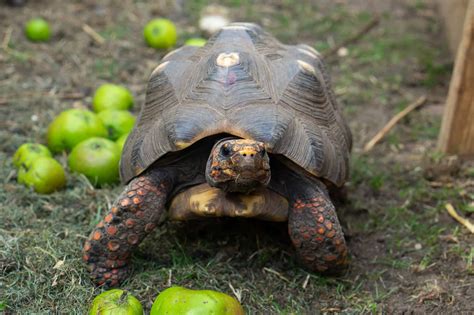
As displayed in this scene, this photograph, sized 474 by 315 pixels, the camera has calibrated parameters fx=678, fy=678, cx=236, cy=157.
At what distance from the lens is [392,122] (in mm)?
5664

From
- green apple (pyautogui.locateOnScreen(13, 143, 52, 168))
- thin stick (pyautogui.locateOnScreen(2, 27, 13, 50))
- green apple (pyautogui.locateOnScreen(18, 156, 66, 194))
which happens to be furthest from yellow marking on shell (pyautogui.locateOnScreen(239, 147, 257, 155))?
thin stick (pyautogui.locateOnScreen(2, 27, 13, 50))

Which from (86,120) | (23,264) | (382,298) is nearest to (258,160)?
(382,298)

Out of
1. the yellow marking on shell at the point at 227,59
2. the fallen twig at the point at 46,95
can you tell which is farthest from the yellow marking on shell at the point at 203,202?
the fallen twig at the point at 46,95

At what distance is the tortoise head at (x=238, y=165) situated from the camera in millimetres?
2986

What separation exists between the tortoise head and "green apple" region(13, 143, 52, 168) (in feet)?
4.97

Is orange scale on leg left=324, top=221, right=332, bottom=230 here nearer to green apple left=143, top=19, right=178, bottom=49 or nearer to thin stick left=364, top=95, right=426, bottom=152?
thin stick left=364, top=95, right=426, bottom=152

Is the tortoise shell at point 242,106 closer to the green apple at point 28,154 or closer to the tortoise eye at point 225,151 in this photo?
the tortoise eye at point 225,151

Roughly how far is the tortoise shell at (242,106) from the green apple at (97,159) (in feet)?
1.72

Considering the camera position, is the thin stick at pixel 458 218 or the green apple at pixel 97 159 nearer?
the thin stick at pixel 458 218

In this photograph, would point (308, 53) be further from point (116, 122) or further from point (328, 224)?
point (116, 122)

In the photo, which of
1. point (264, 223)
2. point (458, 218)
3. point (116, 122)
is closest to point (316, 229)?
point (264, 223)

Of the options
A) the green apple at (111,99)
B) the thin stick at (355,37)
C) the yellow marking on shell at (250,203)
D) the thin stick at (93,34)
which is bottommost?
the thin stick at (93,34)

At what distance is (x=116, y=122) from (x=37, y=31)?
7.77 feet

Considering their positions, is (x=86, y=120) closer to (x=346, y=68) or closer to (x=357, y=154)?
(x=357, y=154)
